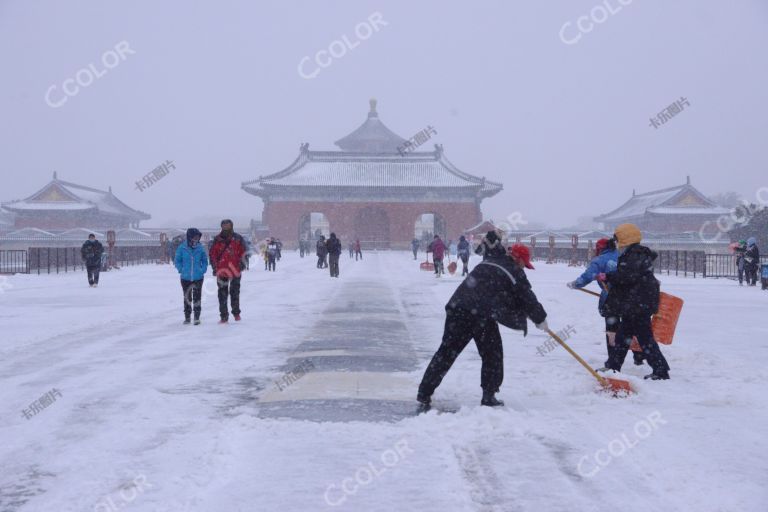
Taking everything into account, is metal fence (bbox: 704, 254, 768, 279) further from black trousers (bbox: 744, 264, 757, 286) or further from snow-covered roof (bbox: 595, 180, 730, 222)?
snow-covered roof (bbox: 595, 180, 730, 222)

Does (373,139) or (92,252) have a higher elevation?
(373,139)

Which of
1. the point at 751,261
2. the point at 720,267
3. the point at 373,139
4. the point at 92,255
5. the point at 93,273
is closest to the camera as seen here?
the point at 92,255

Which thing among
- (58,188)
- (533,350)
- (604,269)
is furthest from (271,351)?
(58,188)

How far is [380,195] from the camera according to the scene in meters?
57.5

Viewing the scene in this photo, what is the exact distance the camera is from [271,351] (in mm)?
7512

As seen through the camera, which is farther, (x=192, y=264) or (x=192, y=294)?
(x=192, y=294)

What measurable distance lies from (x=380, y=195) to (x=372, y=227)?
3.77m

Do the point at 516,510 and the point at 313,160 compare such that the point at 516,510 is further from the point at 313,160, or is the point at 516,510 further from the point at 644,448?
the point at 313,160

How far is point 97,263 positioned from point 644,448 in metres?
15.8

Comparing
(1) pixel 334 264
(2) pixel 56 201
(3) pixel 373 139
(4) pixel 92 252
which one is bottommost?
(1) pixel 334 264

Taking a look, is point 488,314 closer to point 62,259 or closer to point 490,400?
point 490,400

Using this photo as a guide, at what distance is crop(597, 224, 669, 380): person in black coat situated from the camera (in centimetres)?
596

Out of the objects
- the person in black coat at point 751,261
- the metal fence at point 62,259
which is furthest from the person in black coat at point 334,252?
the person in black coat at point 751,261

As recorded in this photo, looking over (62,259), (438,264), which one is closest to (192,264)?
(438,264)
